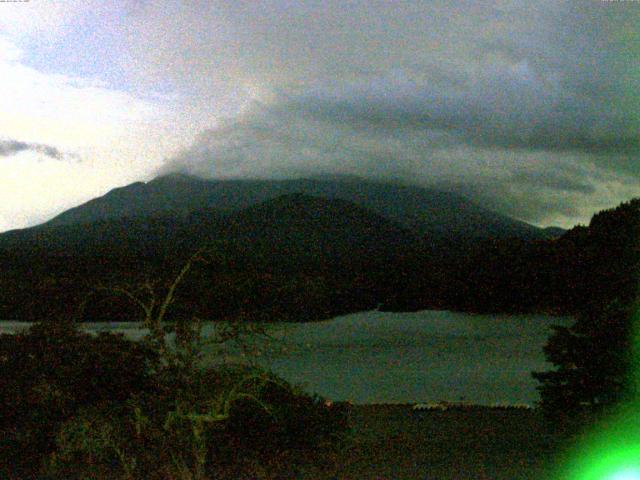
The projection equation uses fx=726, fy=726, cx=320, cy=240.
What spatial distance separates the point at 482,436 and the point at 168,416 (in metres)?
5.06

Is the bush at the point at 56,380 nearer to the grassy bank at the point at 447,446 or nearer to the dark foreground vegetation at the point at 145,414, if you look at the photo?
the dark foreground vegetation at the point at 145,414

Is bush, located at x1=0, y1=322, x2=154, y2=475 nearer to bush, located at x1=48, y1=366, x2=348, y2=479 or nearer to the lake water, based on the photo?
bush, located at x1=48, y1=366, x2=348, y2=479

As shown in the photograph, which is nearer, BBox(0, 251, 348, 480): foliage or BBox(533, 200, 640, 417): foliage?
BBox(0, 251, 348, 480): foliage

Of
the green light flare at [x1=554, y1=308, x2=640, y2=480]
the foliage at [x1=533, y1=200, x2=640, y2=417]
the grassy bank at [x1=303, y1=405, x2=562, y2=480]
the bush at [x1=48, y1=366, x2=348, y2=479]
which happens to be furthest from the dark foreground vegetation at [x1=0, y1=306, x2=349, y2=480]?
the foliage at [x1=533, y1=200, x2=640, y2=417]

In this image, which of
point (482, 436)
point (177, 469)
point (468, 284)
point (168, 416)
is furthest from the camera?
point (468, 284)

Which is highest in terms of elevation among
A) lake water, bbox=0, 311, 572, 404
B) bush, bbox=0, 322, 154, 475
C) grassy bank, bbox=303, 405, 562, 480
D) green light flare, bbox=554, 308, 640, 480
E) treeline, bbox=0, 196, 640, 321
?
treeline, bbox=0, 196, 640, 321

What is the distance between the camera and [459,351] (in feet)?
106

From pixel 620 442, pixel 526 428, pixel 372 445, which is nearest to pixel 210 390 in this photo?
pixel 372 445

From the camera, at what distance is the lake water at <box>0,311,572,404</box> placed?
17812 mm

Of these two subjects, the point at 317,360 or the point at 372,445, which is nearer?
the point at 372,445

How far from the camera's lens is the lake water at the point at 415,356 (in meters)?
17.8

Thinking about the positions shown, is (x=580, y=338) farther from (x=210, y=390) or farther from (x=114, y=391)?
(x=114, y=391)

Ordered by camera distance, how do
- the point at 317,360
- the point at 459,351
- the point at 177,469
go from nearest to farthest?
the point at 177,469
the point at 317,360
the point at 459,351

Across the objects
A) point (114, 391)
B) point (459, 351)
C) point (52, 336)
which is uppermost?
point (52, 336)
